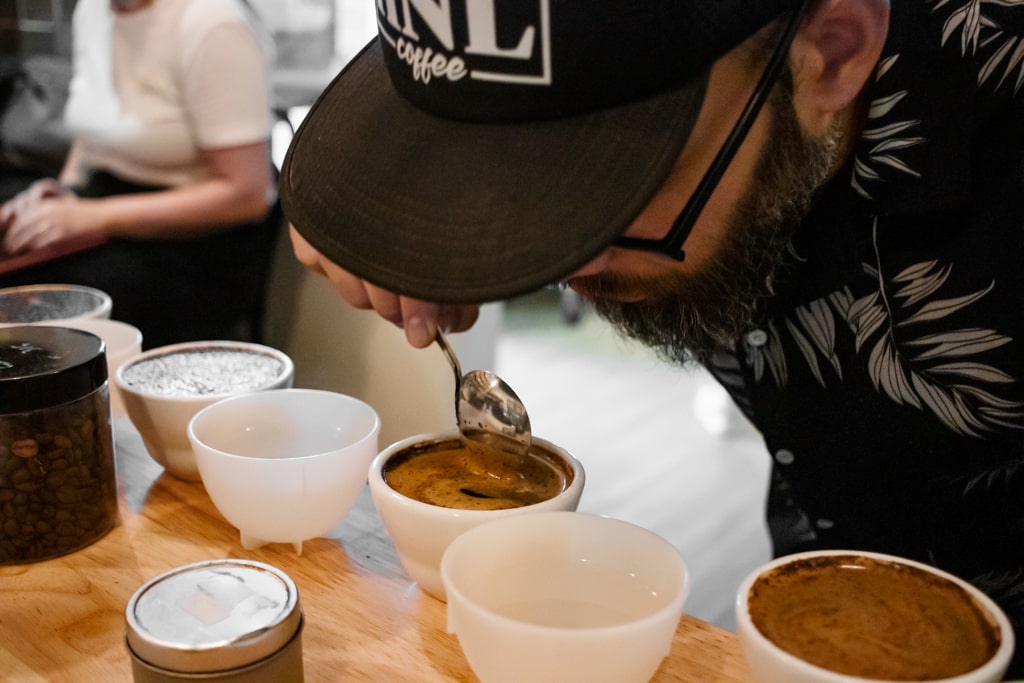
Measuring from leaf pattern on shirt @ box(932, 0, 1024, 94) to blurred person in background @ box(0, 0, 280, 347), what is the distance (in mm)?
1402

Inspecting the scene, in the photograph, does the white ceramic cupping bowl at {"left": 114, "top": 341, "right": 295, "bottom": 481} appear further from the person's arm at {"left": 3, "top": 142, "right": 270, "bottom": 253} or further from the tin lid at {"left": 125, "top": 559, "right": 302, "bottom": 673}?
the person's arm at {"left": 3, "top": 142, "right": 270, "bottom": 253}

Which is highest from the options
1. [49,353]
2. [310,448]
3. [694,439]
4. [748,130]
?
[748,130]

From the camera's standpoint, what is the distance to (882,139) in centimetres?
105

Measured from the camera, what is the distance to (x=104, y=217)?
2041mm

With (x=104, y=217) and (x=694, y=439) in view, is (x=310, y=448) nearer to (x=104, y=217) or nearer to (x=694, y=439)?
(x=104, y=217)

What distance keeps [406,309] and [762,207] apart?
1.27 feet

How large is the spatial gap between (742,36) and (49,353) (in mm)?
722

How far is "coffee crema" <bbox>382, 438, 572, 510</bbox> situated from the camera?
0.89 m

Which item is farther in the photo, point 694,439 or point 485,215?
point 694,439

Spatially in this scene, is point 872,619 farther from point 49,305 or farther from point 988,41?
point 49,305

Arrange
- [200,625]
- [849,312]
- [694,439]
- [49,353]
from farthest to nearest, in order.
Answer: [694,439] < [849,312] < [49,353] < [200,625]

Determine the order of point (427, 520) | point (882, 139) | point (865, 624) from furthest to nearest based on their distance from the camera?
point (882, 139) → point (427, 520) → point (865, 624)

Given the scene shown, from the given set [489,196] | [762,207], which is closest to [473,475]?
[489,196]

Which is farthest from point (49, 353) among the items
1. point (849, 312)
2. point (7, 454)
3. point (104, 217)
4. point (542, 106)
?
point (104, 217)
